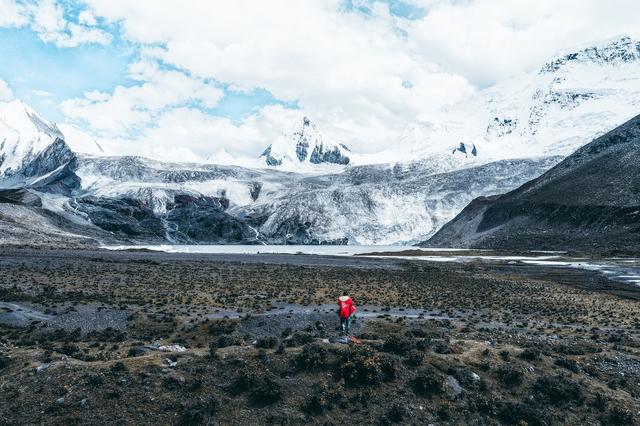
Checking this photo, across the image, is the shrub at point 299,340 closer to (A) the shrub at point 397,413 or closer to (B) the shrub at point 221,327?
(A) the shrub at point 397,413

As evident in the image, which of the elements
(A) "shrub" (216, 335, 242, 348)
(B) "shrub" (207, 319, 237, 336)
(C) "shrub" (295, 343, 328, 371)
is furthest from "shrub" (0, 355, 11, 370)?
(C) "shrub" (295, 343, 328, 371)

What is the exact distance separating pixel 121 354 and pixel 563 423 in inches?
662

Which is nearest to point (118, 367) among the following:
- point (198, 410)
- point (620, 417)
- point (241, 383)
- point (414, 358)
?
point (198, 410)

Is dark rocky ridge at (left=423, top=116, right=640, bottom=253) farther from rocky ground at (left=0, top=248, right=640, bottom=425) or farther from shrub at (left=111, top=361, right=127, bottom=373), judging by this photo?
shrub at (left=111, top=361, right=127, bottom=373)

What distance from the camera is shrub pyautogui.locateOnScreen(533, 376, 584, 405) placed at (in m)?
17.1

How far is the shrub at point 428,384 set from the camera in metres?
16.9

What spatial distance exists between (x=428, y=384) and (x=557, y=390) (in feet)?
14.9

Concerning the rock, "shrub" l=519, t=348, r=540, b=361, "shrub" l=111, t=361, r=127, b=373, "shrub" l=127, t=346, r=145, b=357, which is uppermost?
"shrub" l=519, t=348, r=540, b=361

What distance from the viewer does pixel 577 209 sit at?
134 meters

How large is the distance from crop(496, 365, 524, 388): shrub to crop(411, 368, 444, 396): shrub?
248 cm

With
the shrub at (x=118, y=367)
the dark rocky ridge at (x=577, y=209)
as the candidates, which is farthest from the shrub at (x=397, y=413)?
the dark rocky ridge at (x=577, y=209)

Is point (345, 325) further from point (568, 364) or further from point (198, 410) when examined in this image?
point (198, 410)

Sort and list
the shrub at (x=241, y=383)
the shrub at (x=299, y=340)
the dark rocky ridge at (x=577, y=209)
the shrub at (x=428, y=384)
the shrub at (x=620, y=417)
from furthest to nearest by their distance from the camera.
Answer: the dark rocky ridge at (x=577, y=209) → the shrub at (x=299, y=340) → the shrub at (x=428, y=384) → the shrub at (x=241, y=383) → the shrub at (x=620, y=417)

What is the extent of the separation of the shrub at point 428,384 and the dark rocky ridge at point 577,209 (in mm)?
105479
